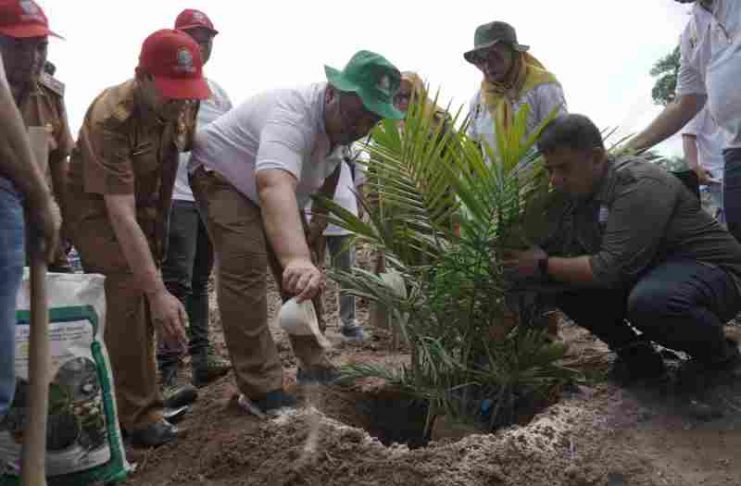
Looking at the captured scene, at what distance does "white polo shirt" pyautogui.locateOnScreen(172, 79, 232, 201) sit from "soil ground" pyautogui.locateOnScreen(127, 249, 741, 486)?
4.03ft

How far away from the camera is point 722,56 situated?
3236 millimetres

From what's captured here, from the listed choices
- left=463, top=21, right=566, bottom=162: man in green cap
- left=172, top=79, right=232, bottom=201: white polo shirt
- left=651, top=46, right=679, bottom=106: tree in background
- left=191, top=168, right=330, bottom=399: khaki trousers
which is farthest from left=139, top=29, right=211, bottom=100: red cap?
left=651, top=46, right=679, bottom=106: tree in background

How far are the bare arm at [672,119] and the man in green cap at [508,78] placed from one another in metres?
0.41

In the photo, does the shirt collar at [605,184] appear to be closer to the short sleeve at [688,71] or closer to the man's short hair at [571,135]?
the man's short hair at [571,135]

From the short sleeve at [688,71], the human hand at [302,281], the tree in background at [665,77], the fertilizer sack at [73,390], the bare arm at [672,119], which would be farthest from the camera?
the tree in background at [665,77]

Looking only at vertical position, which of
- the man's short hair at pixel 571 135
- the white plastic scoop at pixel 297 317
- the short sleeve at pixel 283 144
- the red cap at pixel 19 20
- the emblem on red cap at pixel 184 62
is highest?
the red cap at pixel 19 20

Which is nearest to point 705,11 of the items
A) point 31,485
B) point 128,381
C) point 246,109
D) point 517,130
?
point 517,130

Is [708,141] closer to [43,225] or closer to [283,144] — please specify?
[283,144]

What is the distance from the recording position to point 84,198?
3.06m

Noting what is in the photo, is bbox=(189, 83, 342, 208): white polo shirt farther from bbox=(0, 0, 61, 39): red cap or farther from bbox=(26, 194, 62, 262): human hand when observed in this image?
bbox=(26, 194, 62, 262): human hand

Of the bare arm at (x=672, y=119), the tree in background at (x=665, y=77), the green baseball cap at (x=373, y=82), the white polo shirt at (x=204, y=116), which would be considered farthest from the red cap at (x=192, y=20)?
the tree in background at (x=665, y=77)

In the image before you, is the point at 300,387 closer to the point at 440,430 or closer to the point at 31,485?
the point at 440,430

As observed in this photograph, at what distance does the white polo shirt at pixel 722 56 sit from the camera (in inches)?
125

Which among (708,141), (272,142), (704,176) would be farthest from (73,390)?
(708,141)
